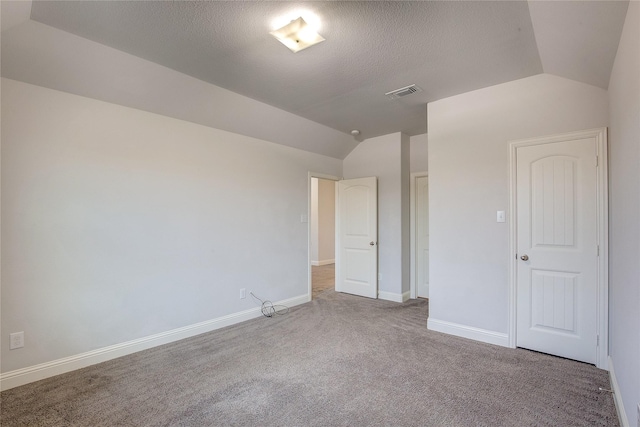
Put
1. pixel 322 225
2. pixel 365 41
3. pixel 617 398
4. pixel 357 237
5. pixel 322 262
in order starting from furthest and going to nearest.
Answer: pixel 322 225, pixel 322 262, pixel 357 237, pixel 365 41, pixel 617 398

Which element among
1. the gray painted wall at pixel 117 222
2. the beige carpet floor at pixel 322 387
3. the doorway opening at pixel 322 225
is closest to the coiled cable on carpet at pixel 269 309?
the gray painted wall at pixel 117 222

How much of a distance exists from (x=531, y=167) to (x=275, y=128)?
284cm

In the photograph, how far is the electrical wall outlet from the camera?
2223 millimetres

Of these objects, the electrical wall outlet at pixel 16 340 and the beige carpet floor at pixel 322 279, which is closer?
the electrical wall outlet at pixel 16 340

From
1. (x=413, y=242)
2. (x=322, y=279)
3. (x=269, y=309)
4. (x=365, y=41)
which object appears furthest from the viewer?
(x=322, y=279)

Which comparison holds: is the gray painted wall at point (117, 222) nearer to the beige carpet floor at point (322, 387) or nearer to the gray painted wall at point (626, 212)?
the beige carpet floor at point (322, 387)

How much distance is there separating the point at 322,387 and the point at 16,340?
2.33m

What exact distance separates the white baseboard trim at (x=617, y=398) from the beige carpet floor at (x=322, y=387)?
0.05 meters

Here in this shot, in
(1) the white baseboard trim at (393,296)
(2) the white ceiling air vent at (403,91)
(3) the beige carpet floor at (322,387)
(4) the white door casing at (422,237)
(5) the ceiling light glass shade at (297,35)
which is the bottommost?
(3) the beige carpet floor at (322,387)

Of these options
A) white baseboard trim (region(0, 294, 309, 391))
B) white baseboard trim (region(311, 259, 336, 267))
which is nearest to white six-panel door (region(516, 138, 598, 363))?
white baseboard trim (region(0, 294, 309, 391))

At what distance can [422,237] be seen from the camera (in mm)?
4668

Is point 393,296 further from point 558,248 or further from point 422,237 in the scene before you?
point 558,248

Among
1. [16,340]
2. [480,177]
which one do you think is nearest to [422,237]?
[480,177]

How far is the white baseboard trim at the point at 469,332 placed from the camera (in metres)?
2.93
